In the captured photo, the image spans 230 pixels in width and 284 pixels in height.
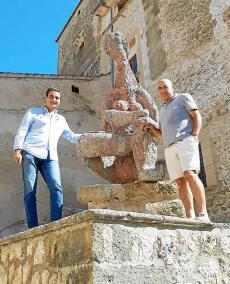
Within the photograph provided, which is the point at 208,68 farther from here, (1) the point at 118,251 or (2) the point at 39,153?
(1) the point at 118,251

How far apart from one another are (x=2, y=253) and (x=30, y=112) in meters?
1.47

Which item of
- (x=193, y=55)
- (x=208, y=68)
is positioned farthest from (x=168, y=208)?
(x=193, y=55)

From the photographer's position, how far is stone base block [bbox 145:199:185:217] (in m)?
4.04

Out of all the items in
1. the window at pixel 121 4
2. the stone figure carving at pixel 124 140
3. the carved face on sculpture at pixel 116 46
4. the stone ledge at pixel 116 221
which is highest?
the window at pixel 121 4

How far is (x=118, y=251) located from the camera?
2.68m

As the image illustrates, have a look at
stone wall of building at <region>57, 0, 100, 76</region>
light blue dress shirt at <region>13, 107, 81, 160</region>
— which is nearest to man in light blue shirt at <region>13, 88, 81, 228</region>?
light blue dress shirt at <region>13, 107, 81, 160</region>

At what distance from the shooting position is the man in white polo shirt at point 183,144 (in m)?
3.68

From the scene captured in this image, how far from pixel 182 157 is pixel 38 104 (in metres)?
9.91

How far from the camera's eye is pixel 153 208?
4090mm

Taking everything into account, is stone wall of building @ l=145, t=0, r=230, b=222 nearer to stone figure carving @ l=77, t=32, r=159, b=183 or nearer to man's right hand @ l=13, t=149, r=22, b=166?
stone figure carving @ l=77, t=32, r=159, b=183

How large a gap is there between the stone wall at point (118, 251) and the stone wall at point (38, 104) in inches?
324

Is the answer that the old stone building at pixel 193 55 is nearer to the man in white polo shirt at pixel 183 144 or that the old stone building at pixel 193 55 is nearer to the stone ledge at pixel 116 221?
the man in white polo shirt at pixel 183 144

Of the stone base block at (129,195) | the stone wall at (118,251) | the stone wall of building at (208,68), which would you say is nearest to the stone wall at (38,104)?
the stone wall of building at (208,68)

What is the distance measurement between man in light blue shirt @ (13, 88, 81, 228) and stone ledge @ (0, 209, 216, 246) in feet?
2.05
